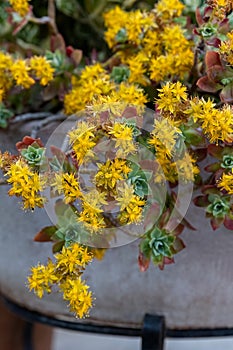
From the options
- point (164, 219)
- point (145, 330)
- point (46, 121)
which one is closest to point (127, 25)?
point (46, 121)

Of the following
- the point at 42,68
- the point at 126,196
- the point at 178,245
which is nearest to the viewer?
the point at 126,196

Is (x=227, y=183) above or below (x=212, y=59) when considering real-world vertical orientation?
below

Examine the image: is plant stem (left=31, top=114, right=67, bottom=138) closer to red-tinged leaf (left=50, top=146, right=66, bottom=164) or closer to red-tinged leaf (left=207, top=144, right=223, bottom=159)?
red-tinged leaf (left=50, top=146, right=66, bottom=164)

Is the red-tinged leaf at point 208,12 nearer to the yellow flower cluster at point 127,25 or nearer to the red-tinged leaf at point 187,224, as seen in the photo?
the yellow flower cluster at point 127,25

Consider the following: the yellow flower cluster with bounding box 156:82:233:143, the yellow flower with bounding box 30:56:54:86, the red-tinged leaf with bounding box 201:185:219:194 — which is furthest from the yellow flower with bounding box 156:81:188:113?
the yellow flower with bounding box 30:56:54:86

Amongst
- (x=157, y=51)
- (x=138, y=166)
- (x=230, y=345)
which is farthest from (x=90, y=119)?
(x=230, y=345)

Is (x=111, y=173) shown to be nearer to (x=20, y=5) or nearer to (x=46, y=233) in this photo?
(x=46, y=233)

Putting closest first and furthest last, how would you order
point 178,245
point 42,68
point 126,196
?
point 126,196 → point 178,245 → point 42,68

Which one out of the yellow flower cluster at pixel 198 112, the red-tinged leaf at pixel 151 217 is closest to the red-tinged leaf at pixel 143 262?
the red-tinged leaf at pixel 151 217
